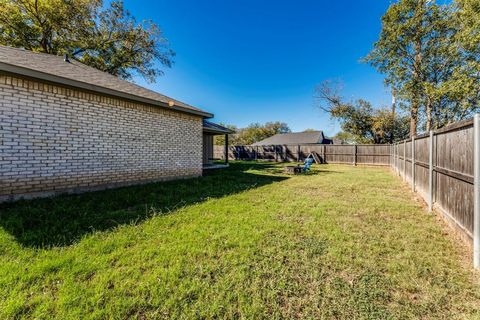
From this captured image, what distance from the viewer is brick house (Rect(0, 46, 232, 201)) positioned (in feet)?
13.6

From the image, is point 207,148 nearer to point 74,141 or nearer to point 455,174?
point 74,141

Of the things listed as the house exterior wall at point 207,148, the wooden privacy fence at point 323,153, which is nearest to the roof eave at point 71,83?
the house exterior wall at point 207,148

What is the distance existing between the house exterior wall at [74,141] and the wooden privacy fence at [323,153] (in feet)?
48.0

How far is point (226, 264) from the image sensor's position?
2.34m

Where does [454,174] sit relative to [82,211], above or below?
above

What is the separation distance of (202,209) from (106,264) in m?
2.23

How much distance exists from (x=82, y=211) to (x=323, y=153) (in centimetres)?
1788

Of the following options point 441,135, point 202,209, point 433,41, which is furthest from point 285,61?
point 202,209

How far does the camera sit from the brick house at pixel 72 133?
416 centimetres

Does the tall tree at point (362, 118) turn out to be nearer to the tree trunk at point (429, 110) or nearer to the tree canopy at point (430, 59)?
the tree canopy at point (430, 59)

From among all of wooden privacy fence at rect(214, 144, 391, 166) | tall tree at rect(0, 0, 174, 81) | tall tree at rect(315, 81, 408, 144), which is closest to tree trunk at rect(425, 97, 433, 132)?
tall tree at rect(315, 81, 408, 144)

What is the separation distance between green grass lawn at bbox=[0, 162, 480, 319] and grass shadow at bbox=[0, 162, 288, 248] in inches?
1.2

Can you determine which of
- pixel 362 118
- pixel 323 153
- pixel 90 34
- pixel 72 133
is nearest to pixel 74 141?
pixel 72 133

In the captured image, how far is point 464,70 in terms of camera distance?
12852 mm
